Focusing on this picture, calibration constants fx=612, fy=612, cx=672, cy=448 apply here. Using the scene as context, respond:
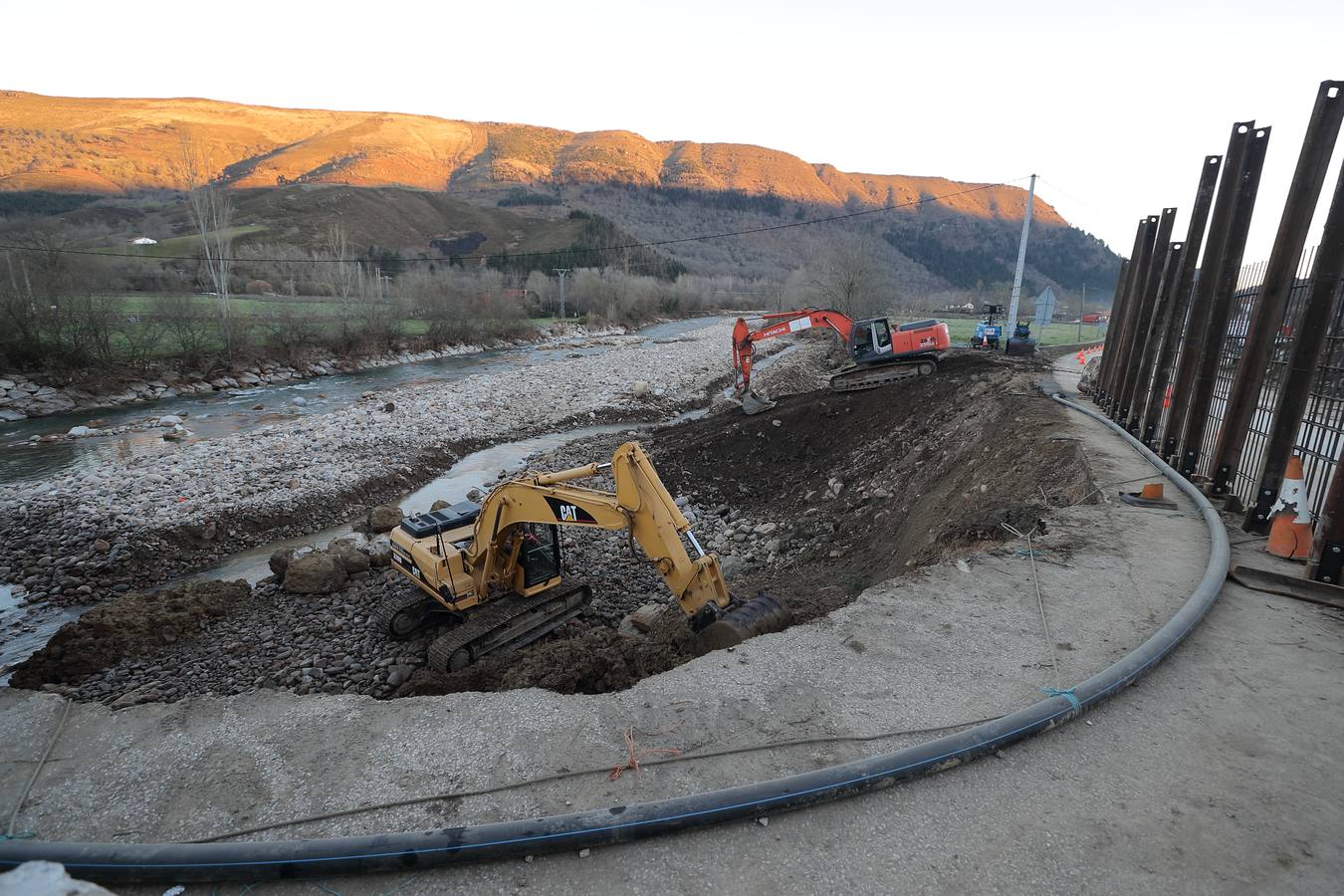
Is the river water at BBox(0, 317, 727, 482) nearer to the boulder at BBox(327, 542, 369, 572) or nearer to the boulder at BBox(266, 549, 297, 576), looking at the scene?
the boulder at BBox(266, 549, 297, 576)

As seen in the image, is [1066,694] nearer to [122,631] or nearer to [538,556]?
[538,556]

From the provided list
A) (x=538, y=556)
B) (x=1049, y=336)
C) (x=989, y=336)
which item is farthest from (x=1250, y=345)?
(x=1049, y=336)

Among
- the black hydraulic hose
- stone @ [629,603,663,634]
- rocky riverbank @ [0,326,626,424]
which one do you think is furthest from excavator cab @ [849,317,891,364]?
rocky riverbank @ [0,326,626,424]

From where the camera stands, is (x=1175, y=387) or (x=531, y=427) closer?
(x=1175, y=387)

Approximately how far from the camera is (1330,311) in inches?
252

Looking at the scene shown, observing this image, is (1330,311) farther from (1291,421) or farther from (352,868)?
(352,868)

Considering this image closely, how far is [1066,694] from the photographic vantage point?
164 inches

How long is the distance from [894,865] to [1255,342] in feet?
26.6

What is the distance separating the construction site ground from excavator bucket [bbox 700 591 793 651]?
445mm

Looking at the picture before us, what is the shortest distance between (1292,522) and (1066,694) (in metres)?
4.58

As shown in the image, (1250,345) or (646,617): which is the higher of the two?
(1250,345)

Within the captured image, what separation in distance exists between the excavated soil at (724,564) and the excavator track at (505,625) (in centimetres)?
22

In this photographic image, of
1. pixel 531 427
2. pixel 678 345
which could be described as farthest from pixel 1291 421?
pixel 678 345

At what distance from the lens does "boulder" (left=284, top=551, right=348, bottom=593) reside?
9.91 metres
